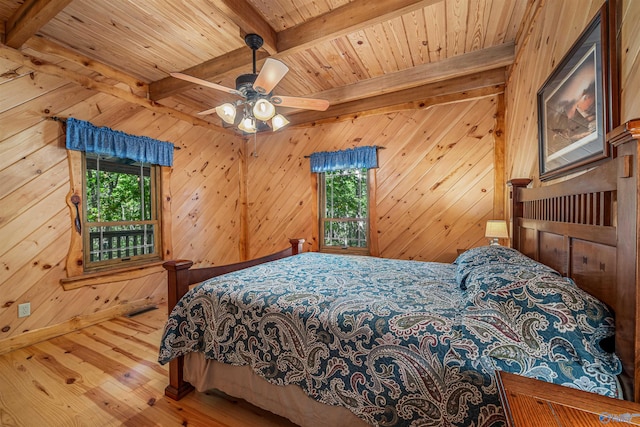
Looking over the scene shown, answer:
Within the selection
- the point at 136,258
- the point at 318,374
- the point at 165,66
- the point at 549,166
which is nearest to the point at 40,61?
the point at 165,66

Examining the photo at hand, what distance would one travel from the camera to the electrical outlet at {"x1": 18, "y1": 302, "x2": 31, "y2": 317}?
Answer: 2492 millimetres

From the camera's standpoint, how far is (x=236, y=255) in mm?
4758

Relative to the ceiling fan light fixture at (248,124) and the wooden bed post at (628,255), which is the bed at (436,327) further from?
the ceiling fan light fixture at (248,124)

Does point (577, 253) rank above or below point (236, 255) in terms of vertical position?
above

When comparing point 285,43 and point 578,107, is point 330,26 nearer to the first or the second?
point 285,43

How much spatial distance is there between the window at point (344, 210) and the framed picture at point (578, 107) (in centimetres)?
228

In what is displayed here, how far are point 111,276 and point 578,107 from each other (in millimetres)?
4397

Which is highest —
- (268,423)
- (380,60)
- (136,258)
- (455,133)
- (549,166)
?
(380,60)

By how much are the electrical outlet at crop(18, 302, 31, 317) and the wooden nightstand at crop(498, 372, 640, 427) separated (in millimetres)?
3772

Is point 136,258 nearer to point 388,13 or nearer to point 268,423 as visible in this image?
point 268,423

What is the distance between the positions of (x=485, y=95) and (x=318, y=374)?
3.50 metres

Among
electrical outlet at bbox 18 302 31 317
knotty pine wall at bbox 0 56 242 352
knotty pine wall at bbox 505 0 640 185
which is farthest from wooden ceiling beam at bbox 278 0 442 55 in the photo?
electrical outlet at bbox 18 302 31 317

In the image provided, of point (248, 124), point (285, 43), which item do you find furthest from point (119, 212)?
point (285, 43)

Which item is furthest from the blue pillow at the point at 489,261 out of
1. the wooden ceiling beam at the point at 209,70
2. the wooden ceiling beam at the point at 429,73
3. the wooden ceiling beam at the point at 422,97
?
the wooden ceiling beam at the point at 209,70
